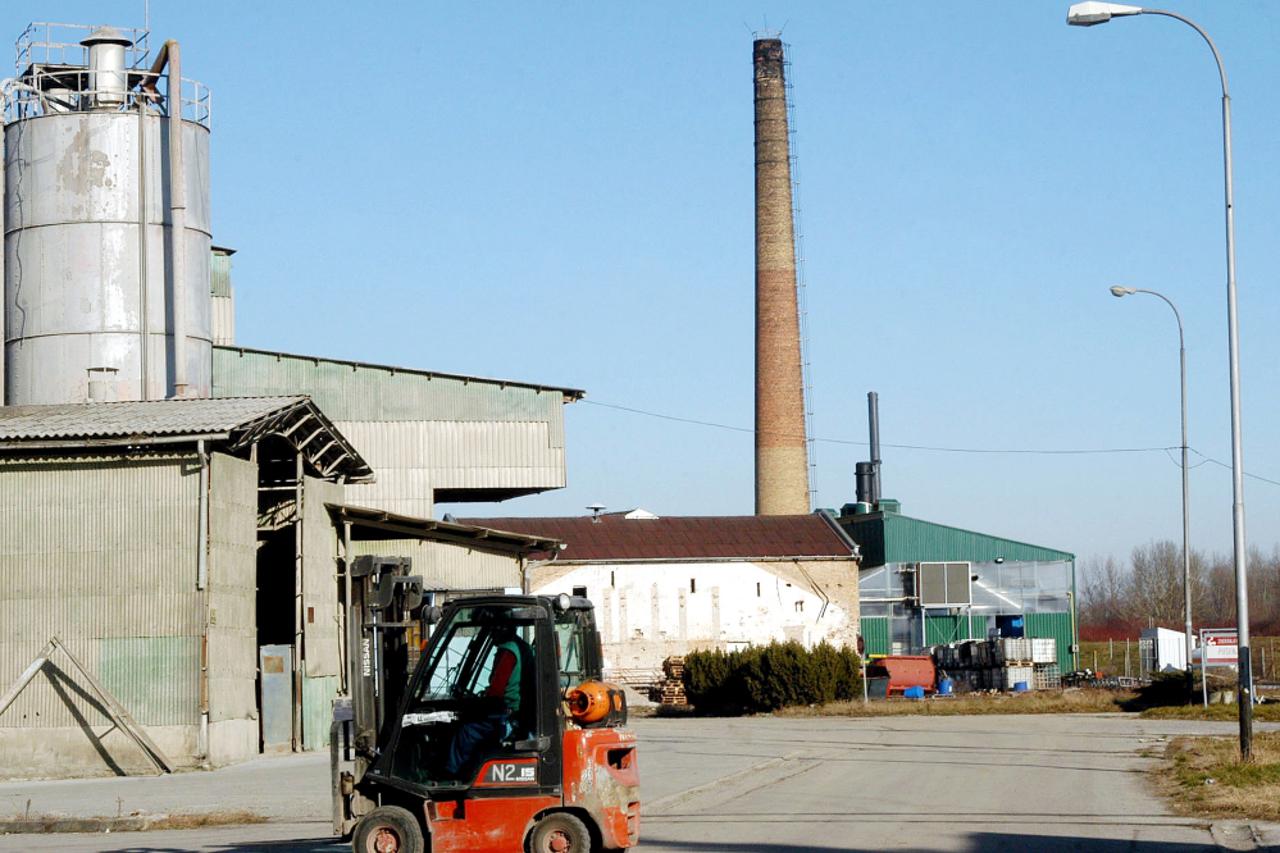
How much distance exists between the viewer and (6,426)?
26406mm

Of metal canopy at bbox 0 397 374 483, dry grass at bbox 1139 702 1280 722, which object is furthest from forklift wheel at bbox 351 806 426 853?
dry grass at bbox 1139 702 1280 722

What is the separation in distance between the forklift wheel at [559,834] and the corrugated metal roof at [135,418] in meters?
14.5

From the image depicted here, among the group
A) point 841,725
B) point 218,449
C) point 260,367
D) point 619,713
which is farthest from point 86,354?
point 619,713

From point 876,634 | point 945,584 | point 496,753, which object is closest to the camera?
point 496,753

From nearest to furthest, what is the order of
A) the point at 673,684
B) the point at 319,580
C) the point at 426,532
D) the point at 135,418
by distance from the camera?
the point at 135,418 → the point at 319,580 → the point at 426,532 → the point at 673,684

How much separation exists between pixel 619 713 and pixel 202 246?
85.0 feet

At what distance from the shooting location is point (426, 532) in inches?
1332

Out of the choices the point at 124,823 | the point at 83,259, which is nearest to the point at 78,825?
the point at 124,823

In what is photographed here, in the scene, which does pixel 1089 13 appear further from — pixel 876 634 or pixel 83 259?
pixel 876 634

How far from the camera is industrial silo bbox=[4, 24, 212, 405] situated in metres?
34.4

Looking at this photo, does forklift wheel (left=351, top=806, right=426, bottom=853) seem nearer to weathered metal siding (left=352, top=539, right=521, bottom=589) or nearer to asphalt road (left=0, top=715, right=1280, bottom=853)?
asphalt road (left=0, top=715, right=1280, bottom=853)

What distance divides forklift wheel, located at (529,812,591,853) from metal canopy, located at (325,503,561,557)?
18.8 metres

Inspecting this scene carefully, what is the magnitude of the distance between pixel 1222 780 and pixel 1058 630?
1686 inches

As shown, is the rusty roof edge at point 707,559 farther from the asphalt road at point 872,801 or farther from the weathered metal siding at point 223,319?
the asphalt road at point 872,801
